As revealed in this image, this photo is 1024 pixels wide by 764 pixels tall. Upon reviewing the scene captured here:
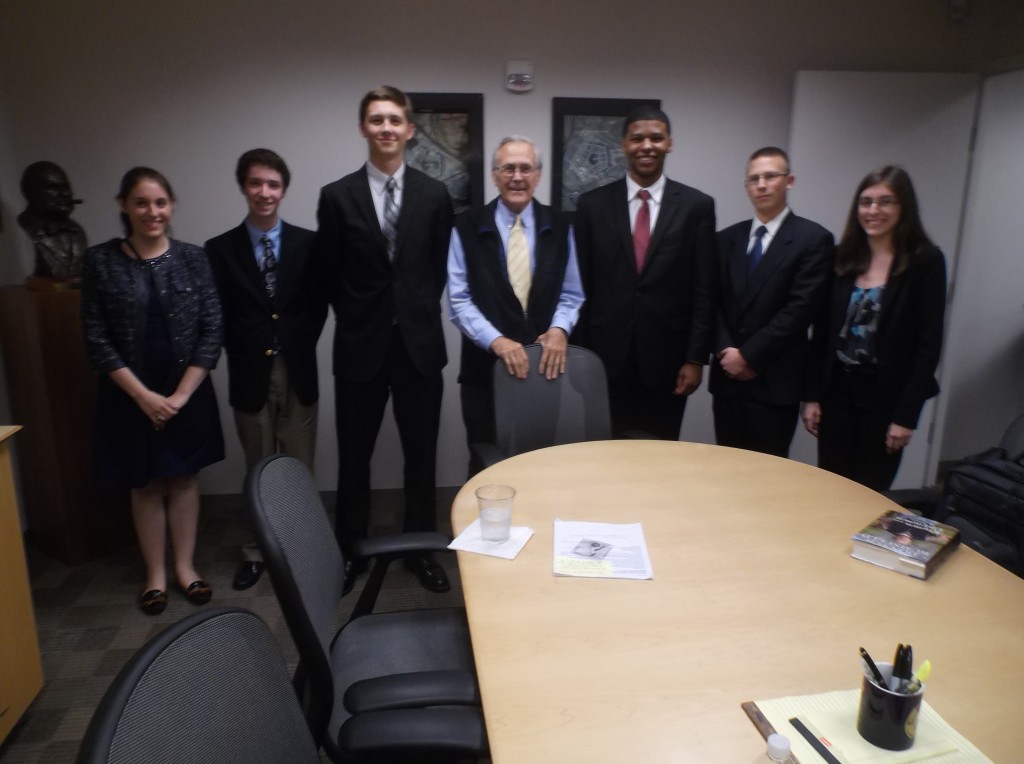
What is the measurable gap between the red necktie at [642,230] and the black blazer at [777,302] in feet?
1.10

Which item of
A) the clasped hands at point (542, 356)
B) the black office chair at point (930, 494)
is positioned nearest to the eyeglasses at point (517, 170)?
the clasped hands at point (542, 356)

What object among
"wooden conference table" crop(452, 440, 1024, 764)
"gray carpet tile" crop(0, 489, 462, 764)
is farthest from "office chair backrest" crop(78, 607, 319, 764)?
"gray carpet tile" crop(0, 489, 462, 764)

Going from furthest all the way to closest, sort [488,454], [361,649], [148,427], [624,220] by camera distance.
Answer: [624,220]
[148,427]
[488,454]
[361,649]

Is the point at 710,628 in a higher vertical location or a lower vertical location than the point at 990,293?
lower

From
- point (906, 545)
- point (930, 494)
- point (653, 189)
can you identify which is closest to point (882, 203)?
point (653, 189)

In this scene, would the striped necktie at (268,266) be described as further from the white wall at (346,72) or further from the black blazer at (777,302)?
the black blazer at (777,302)

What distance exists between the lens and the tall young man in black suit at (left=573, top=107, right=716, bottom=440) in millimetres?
2576

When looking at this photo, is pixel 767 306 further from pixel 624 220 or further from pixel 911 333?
pixel 624 220

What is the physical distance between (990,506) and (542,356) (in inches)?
54.6

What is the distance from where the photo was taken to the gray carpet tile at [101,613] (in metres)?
1.95

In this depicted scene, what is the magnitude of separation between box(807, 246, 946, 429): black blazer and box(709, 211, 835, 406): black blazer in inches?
6.1

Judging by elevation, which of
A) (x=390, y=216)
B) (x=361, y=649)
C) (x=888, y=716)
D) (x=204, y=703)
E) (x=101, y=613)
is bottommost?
(x=101, y=613)

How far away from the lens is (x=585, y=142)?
3420 mm

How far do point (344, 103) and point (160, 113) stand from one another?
2.87 feet
